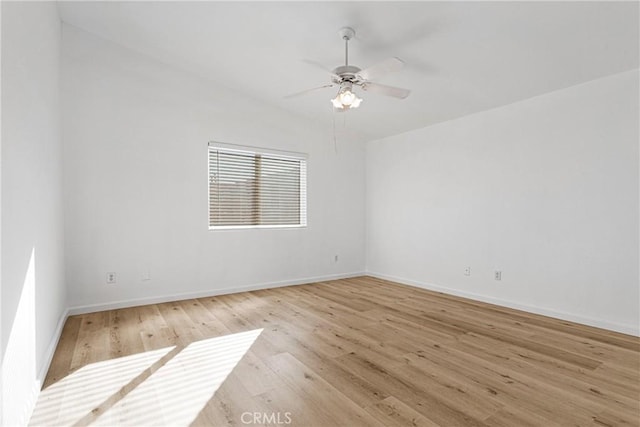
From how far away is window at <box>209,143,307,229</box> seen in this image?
4371 millimetres

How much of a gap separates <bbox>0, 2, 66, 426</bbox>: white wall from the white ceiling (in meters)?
0.99

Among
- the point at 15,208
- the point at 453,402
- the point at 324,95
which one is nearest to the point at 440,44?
the point at 324,95

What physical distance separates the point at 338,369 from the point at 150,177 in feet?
9.95

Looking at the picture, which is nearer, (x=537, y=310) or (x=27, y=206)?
(x=27, y=206)

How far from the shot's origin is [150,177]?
3848mm

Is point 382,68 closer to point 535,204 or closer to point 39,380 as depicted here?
point 535,204

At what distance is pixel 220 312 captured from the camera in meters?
3.57

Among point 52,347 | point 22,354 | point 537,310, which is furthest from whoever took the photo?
point 537,310

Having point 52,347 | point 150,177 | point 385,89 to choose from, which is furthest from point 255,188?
point 52,347

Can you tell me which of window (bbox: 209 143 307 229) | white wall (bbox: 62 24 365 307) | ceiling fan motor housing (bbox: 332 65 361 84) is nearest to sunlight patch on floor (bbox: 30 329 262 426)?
white wall (bbox: 62 24 365 307)

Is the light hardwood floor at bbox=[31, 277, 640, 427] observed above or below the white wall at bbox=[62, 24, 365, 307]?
below

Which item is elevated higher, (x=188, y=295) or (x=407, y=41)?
(x=407, y=41)

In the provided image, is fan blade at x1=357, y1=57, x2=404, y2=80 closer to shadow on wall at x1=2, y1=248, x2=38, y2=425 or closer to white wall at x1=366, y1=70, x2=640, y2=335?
white wall at x1=366, y1=70, x2=640, y2=335

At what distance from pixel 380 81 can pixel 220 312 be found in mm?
3037
